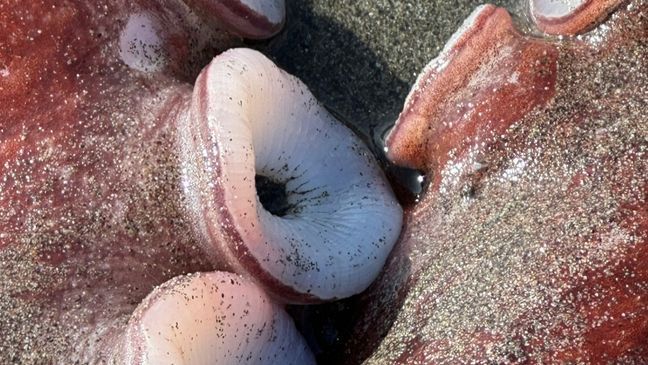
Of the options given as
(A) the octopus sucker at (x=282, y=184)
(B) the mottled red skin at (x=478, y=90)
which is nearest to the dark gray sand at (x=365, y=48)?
(A) the octopus sucker at (x=282, y=184)

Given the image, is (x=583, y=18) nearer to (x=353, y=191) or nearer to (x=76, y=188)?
(x=353, y=191)

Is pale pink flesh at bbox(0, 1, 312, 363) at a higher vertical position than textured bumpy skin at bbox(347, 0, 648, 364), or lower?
lower

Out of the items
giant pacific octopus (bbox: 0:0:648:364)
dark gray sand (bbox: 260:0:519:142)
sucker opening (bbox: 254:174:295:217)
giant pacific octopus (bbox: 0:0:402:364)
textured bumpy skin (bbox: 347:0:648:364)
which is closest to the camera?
textured bumpy skin (bbox: 347:0:648:364)

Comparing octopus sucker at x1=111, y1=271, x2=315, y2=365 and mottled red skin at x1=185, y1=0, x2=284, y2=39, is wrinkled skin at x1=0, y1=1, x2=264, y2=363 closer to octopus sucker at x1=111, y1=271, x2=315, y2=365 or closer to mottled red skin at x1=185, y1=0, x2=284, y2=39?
octopus sucker at x1=111, y1=271, x2=315, y2=365

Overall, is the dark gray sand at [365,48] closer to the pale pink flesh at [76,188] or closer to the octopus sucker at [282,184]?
the octopus sucker at [282,184]

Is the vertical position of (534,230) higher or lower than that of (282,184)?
higher

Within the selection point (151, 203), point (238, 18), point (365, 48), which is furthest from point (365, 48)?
point (151, 203)

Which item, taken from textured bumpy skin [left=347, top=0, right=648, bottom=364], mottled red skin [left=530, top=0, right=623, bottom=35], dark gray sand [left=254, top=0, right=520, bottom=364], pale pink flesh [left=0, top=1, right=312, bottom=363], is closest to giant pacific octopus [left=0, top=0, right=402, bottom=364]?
pale pink flesh [left=0, top=1, right=312, bottom=363]
